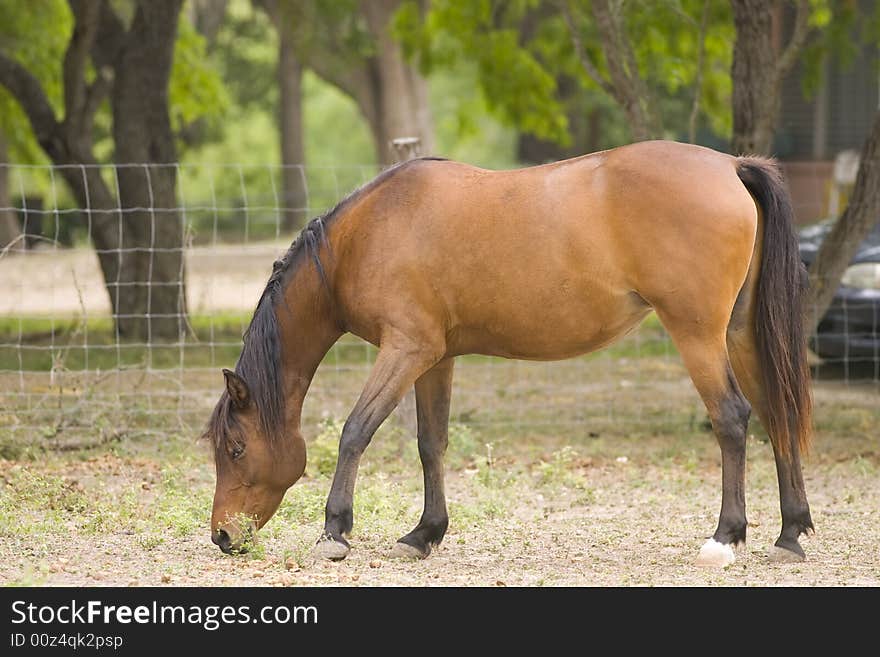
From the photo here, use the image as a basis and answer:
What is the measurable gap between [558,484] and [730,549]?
220 centimetres

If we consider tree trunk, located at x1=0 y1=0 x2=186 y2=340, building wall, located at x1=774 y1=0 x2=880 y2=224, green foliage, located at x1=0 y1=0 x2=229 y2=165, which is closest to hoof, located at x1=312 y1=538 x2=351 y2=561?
tree trunk, located at x1=0 y1=0 x2=186 y2=340

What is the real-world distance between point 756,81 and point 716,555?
14.6ft

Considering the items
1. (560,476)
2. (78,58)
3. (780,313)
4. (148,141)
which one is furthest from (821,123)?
(780,313)

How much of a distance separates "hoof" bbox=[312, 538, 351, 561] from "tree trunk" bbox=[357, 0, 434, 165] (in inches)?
485

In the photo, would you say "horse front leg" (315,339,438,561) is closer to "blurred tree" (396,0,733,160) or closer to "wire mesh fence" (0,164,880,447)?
"wire mesh fence" (0,164,880,447)

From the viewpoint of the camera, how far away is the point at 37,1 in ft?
47.4

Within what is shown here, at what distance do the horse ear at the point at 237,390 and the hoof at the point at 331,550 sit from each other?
26.9 inches

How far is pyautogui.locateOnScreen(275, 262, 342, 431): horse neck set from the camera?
5.49 m

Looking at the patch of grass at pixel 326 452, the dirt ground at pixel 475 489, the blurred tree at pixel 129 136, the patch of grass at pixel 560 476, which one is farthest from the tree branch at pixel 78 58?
the patch of grass at pixel 560 476

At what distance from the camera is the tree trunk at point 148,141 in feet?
39.2

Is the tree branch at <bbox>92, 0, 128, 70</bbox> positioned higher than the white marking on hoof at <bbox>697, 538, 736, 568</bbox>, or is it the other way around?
the tree branch at <bbox>92, 0, 128, 70</bbox>

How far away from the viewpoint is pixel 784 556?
5.34 metres

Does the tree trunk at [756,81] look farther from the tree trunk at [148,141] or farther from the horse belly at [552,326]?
the tree trunk at [148,141]

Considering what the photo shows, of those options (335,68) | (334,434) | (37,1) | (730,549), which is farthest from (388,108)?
(730,549)
